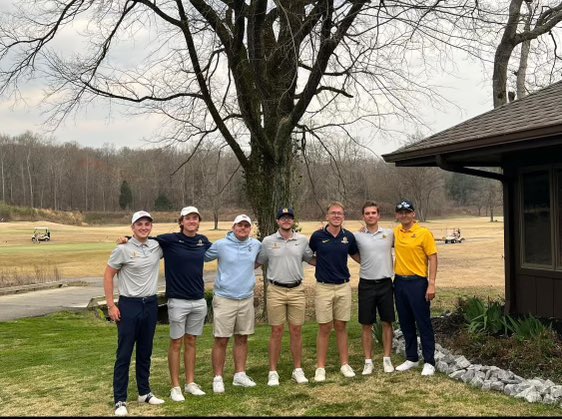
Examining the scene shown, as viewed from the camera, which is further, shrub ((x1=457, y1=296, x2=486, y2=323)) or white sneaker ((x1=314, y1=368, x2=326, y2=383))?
shrub ((x1=457, y1=296, x2=486, y2=323))

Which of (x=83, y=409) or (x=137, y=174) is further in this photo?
(x=137, y=174)

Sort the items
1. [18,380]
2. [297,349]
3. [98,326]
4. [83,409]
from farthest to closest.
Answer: [98,326] → [18,380] → [297,349] → [83,409]

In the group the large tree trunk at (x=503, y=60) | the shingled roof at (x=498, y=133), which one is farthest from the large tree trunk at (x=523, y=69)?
the shingled roof at (x=498, y=133)

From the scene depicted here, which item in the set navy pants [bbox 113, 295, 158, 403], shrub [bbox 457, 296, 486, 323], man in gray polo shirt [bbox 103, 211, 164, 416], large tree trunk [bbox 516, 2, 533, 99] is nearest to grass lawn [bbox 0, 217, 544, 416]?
navy pants [bbox 113, 295, 158, 403]

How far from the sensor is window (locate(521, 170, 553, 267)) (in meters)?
7.54

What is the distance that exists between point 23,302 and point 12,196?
83267 mm

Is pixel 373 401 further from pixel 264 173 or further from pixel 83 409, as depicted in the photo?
pixel 264 173

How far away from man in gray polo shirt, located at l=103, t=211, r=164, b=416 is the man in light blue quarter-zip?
2.23 ft

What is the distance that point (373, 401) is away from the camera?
5.30 metres

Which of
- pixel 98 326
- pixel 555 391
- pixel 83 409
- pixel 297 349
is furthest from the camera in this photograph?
pixel 98 326

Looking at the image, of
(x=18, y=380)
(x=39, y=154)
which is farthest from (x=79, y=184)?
(x=18, y=380)

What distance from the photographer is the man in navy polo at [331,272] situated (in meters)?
5.98

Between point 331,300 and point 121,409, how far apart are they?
93.1 inches

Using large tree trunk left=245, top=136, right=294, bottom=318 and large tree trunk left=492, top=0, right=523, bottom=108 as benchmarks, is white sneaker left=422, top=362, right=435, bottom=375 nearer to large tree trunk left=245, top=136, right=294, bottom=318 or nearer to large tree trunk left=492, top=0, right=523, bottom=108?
large tree trunk left=245, top=136, right=294, bottom=318
